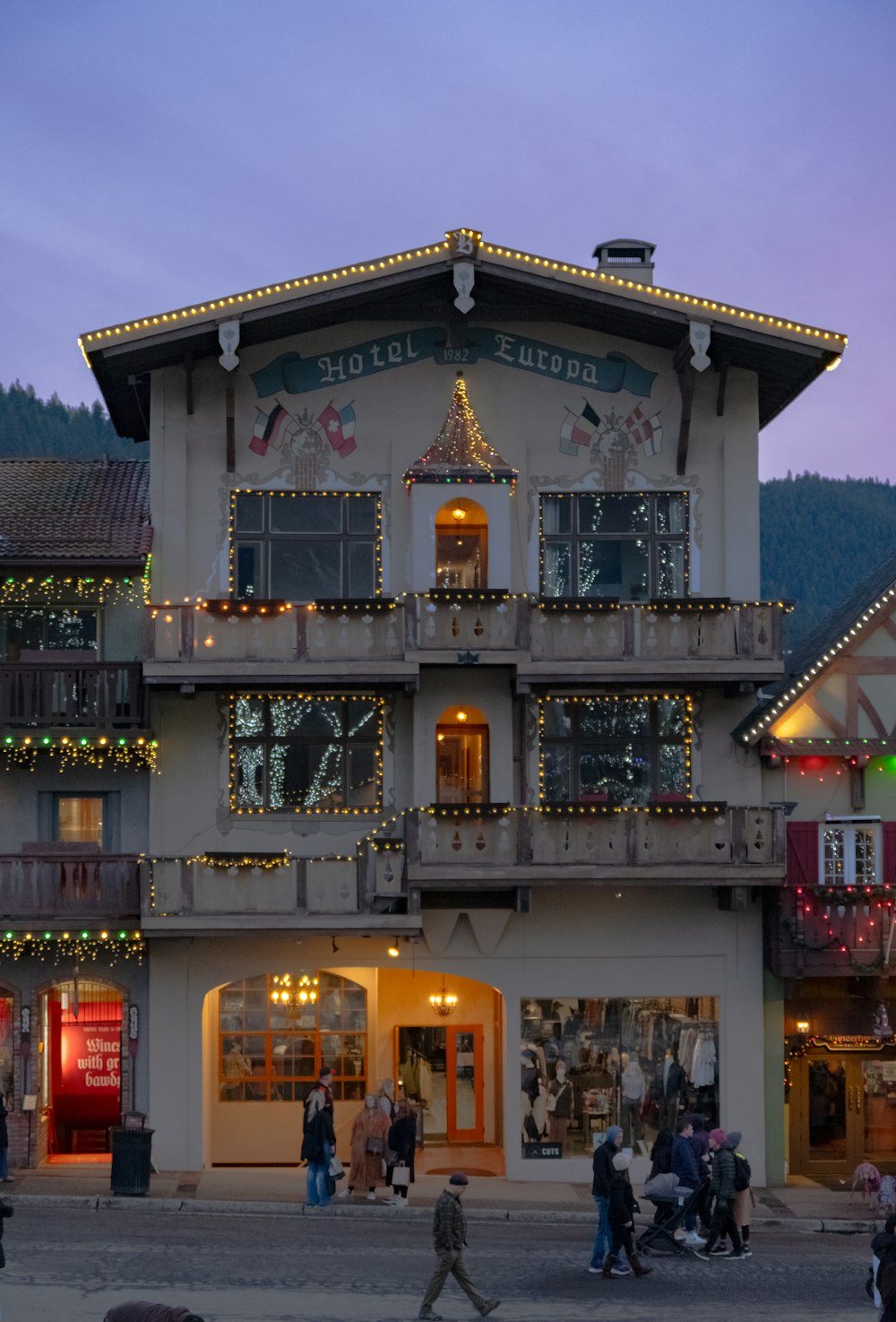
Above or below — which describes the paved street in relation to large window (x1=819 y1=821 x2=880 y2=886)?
below

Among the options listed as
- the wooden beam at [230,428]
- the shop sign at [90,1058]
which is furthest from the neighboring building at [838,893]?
the shop sign at [90,1058]

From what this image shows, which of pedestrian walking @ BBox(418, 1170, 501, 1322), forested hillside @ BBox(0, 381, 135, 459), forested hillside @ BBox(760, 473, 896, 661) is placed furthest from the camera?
forested hillside @ BBox(760, 473, 896, 661)

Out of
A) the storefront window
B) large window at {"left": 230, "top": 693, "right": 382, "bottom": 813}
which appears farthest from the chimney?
the storefront window

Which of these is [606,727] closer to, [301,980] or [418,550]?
[418,550]

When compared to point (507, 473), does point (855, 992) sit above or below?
below

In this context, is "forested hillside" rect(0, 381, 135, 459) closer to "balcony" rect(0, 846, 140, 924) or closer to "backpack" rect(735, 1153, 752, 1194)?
"balcony" rect(0, 846, 140, 924)

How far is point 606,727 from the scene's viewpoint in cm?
3052

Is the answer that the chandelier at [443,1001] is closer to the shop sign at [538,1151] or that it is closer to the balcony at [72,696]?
the shop sign at [538,1151]

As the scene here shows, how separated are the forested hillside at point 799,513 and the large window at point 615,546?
6078cm

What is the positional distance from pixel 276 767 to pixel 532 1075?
630cm

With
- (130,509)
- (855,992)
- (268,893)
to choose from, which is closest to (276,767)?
(268,893)

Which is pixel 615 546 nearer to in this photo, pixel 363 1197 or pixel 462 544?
pixel 462 544

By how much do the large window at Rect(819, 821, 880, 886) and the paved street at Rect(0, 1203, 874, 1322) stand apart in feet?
19.2

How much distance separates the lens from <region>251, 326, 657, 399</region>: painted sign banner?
101ft
